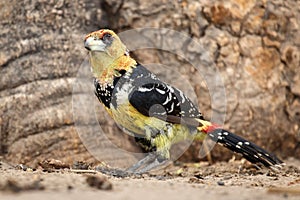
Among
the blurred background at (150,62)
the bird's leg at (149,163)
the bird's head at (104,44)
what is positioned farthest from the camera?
the blurred background at (150,62)

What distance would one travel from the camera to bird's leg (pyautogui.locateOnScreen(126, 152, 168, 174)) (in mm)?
5523

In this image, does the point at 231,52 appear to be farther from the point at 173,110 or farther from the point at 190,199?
the point at 190,199

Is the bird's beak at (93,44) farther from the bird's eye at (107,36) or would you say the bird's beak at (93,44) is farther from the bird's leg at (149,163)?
the bird's leg at (149,163)

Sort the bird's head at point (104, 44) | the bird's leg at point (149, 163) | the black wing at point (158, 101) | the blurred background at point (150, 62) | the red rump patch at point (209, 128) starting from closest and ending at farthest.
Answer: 1. the black wing at point (158, 101)
2. the bird's head at point (104, 44)
3. the bird's leg at point (149, 163)
4. the red rump patch at point (209, 128)
5. the blurred background at point (150, 62)

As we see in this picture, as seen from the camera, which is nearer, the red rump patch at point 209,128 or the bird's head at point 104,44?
the bird's head at point 104,44

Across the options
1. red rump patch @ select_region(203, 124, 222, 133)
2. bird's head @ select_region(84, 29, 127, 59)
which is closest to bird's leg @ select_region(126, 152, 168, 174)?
red rump patch @ select_region(203, 124, 222, 133)

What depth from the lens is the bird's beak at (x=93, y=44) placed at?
537 cm

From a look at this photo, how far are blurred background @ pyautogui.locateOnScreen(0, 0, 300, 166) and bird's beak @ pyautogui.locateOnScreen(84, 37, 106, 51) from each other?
1.12 m

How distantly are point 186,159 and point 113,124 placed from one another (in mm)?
962

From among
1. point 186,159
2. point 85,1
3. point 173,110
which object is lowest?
point 186,159

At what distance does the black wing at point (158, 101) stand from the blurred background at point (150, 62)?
3.80ft

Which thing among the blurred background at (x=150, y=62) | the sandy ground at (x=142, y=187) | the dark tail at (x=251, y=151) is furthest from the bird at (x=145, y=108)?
the blurred background at (x=150, y=62)

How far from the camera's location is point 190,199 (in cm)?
355

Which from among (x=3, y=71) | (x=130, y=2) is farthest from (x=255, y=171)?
(x=3, y=71)
